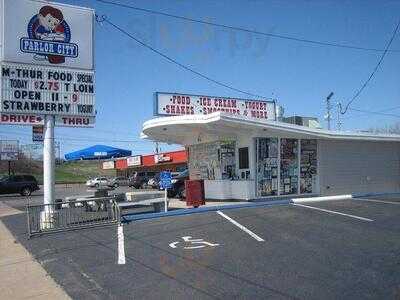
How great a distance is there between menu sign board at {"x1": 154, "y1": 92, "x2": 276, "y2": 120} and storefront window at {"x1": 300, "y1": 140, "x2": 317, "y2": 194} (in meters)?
3.64

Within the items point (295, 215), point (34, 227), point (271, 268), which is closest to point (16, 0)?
point (34, 227)

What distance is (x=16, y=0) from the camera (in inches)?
584

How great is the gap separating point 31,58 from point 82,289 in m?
9.28

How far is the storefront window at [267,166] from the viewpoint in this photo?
22.1m

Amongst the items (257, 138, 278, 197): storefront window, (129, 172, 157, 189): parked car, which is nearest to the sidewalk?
(257, 138, 278, 197): storefront window

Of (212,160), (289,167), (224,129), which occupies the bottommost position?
(289,167)

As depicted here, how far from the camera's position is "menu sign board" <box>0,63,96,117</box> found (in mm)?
14758

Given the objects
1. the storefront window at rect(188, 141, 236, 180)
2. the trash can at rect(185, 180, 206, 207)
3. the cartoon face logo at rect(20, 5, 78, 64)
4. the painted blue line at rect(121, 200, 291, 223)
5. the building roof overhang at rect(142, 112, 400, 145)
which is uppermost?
the cartoon face logo at rect(20, 5, 78, 64)

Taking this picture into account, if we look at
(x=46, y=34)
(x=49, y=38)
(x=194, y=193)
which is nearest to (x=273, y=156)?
(x=194, y=193)

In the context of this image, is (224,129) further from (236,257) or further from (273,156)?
(236,257)

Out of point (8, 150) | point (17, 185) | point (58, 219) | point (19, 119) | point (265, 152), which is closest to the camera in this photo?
point (58, 219)

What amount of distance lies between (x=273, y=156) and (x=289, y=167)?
1101mm

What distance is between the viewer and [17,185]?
42.2 meters

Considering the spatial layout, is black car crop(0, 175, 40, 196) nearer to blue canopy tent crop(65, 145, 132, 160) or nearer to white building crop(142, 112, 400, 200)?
blue canopy tent crop(65, 145, 132, 160)
